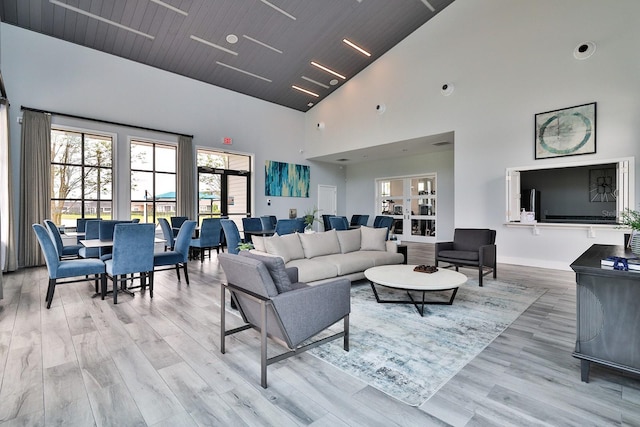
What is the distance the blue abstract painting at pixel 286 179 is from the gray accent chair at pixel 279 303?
24.7 feet

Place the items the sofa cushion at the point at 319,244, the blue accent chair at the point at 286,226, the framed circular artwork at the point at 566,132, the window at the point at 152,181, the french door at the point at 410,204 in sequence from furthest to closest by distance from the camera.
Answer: the french door at the point at 410,204, the window at the point at 152,181, the blue accent chair at the point at 286,226, the framed circular artwork at the point at 566,132, the sofa cushion at the point at 319,244

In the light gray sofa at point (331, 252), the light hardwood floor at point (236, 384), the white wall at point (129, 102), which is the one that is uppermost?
the white wall at point (129, 102)

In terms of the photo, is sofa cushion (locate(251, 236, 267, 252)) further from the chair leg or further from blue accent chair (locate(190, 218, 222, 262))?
blue accent chair (locate(190, 218, 222, 262))

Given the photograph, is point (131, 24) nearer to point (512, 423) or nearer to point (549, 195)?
point (512, 423)

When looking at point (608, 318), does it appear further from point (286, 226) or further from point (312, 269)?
point (286, 226)

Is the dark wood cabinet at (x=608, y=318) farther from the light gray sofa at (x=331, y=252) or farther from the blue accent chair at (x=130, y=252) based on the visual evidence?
the blue accent chair at (x=130, y=252)

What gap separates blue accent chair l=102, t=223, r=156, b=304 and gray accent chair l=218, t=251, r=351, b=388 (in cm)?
201

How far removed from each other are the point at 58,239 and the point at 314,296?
468cm

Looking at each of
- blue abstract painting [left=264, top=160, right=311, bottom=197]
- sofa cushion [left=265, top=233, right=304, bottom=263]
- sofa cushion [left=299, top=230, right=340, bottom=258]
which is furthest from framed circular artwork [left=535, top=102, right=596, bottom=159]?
blue abstract painting [left=264, top=160, right=311, bottom=197]

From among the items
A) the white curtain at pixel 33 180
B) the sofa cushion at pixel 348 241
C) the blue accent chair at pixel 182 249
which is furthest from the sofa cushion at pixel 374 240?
the white curtain at pixel 33 180

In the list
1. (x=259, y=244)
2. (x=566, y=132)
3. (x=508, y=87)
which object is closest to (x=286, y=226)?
(x=259, y=244)

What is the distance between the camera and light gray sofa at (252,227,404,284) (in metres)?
4.01

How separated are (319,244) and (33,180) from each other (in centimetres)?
570

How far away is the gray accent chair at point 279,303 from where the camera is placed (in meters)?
2.04
